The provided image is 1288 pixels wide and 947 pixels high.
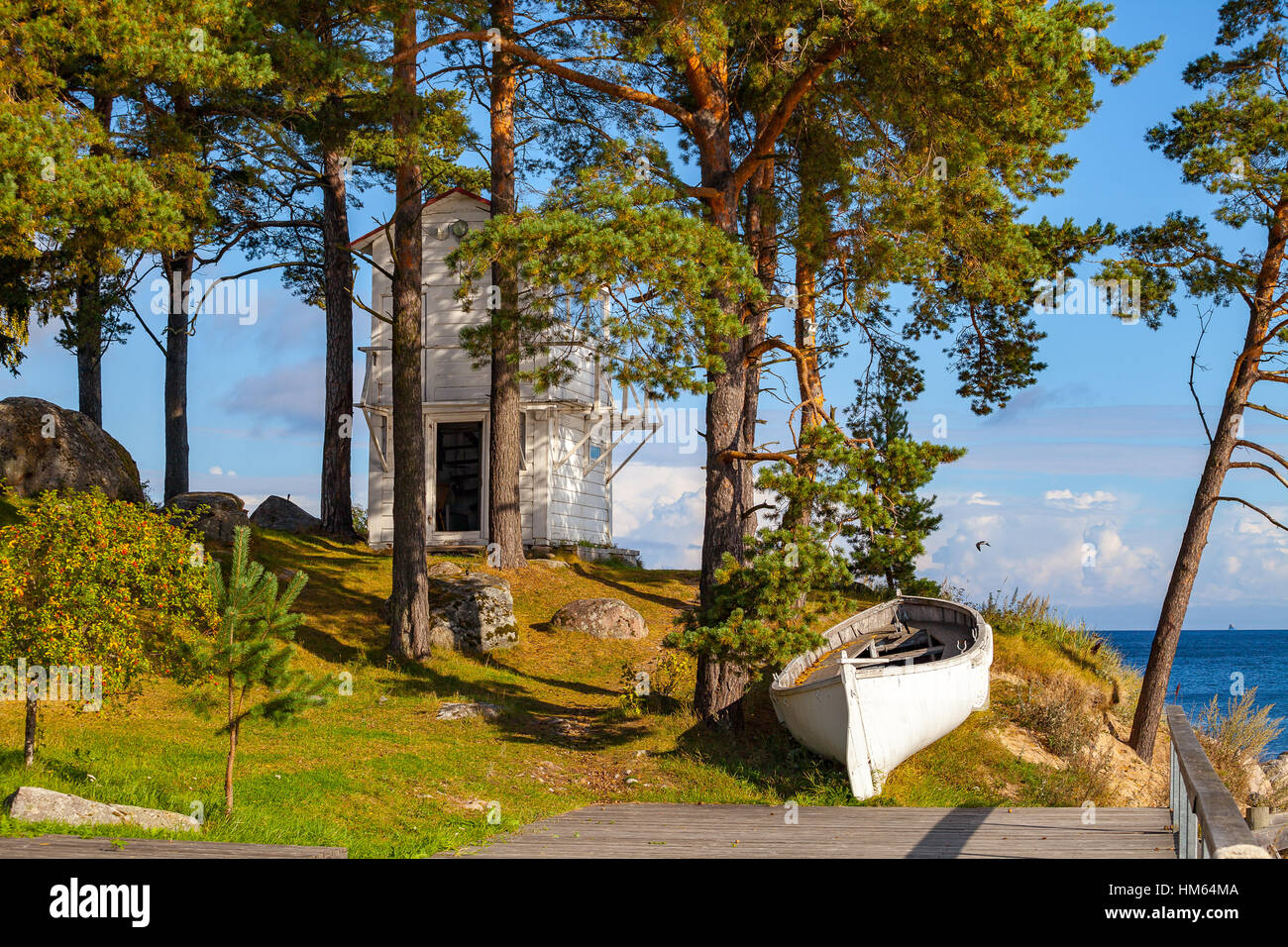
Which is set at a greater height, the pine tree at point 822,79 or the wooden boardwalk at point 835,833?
the pine tree at point 822,79

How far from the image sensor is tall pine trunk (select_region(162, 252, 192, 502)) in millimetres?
26984

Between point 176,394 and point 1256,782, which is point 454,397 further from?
point 1256,782

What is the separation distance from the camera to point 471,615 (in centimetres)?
2038

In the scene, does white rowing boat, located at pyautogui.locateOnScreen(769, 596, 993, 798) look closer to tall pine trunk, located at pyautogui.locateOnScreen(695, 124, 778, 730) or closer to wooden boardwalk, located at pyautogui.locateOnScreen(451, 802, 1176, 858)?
wooden boardwalk, located at pyautogui.locateOnScreen(451, 802, 1176, 858)

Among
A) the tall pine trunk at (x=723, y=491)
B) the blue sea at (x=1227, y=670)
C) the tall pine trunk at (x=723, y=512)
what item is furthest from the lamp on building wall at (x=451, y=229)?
the blue sea at (x=1227, y=670)

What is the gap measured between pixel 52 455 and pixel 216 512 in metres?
3.79

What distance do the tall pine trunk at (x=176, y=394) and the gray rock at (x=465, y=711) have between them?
1419 centimetres

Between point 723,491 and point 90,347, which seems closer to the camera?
point 723,491

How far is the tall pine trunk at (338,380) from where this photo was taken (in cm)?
2664

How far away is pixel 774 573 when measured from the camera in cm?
1341

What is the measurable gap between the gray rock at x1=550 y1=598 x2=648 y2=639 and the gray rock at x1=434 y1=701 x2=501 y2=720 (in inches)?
197

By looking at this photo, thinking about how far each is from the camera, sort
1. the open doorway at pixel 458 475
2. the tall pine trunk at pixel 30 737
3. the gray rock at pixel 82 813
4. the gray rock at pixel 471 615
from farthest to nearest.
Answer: the open doorway at pixel 458 475
the gray rock at pixel 471 615
the tall pine trunk at pixel 30 737
the gray rock at pixel 82 813

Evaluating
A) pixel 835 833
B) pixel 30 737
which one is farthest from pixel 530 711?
pixel 30 737

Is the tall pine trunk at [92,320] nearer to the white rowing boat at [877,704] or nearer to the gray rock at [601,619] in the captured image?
the gray rock at [601,619]
